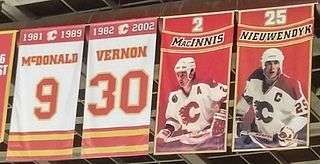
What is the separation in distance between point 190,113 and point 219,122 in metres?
0.56

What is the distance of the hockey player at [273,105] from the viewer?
39.1 ft

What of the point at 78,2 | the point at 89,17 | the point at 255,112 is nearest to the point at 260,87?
the point at 255,112

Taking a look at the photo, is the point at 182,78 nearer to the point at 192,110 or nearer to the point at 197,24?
the point at 192,110

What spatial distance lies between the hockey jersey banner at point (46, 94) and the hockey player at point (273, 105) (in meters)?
3.14

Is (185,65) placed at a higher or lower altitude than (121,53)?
lower

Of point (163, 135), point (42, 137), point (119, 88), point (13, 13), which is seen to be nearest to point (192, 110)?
point (163, 135)

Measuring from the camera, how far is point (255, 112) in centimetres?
1228

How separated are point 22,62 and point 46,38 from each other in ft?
2.03

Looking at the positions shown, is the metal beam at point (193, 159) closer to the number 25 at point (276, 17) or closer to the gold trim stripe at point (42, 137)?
the gold trim stripe at point (42, 137)

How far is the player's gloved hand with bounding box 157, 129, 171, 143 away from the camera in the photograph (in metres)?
12.7

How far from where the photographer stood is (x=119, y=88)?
13516mm

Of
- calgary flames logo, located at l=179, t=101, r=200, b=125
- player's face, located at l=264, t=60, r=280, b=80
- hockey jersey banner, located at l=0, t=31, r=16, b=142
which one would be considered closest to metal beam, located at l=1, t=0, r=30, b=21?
hockey jersey banner, located at l=0, t=31, r=16, b=142

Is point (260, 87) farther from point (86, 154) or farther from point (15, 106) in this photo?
point (15, 106)

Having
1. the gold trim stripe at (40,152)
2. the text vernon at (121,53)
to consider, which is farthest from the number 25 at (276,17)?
the gold trim stripe at (40,152)
